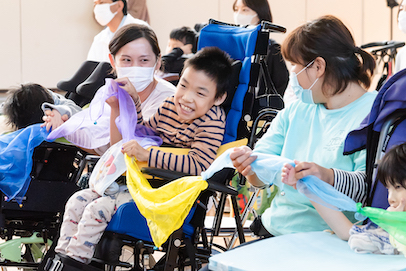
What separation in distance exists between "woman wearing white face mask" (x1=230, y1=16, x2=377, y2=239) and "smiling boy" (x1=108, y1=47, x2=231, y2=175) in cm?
32

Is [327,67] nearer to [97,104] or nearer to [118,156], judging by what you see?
[118,156]

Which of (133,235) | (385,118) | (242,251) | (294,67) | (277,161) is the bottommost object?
(133,235)

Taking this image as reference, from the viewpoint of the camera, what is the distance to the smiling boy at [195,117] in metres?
1.73

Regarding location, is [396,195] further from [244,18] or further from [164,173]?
[244,18]

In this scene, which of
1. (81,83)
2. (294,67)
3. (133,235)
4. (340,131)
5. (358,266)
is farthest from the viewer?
(81,83)

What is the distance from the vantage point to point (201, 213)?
1717 mm

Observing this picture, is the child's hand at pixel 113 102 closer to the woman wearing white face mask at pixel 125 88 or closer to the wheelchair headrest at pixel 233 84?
the woman wearing white face mask at pixel 125 88

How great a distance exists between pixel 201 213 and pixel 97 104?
621mm

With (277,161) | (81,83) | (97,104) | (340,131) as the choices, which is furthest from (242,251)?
(81,83)

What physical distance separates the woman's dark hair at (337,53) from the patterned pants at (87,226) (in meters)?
0.82

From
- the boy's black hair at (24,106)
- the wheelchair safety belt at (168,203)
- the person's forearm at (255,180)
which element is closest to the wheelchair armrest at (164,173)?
the wheelchair safety belt at (168,203)

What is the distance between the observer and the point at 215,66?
6.15 ft

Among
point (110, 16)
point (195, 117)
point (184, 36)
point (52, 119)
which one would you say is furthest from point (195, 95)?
point (110, 16)

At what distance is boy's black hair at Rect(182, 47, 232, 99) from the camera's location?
186 cm
